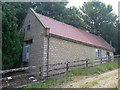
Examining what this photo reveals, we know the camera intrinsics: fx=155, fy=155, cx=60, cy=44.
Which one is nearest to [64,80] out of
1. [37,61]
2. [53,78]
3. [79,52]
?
[53,78]

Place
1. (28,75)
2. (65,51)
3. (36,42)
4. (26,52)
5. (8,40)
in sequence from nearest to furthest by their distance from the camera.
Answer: (8,40) → (28,75) → (36,42) → (65,51) → (26,52)

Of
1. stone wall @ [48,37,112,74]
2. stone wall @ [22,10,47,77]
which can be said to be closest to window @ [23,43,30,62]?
stone wall @ [22,10,47,77]

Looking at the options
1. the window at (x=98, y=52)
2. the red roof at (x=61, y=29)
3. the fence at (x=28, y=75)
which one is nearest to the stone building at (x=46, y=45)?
the red roof at (x=61, y=29)

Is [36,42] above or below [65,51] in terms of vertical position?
above

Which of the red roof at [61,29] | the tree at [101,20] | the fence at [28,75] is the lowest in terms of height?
the fence at [28,75]

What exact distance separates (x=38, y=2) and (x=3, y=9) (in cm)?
1399

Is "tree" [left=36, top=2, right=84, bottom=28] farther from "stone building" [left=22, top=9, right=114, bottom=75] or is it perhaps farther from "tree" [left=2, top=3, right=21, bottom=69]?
"tree" [left=2, top=3, right=21, bottom=69]

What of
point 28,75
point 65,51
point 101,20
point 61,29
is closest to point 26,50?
point 28,75

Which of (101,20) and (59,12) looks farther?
(101,20)

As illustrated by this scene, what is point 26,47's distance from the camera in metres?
15.1

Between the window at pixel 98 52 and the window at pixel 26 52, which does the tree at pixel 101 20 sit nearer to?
the window at pixel 98 52

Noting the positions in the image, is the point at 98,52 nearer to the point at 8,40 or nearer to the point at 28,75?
the point at 28,75

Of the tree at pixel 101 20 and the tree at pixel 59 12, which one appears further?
the tree at pixel 101 20

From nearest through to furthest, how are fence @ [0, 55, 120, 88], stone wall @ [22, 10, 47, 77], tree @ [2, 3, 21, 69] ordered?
fence @ [0, 55, 120, 88] < tree @ [2, 3, 21, 69] < stone wall @ [22, 10, 47, 77]
